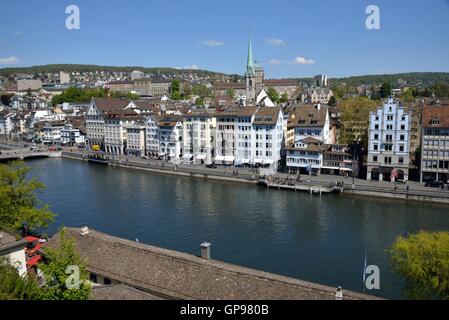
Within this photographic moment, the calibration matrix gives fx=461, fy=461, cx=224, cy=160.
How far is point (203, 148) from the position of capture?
61.1 m

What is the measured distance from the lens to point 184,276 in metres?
18.1

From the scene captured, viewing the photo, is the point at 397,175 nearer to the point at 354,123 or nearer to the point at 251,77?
the point at 354,123

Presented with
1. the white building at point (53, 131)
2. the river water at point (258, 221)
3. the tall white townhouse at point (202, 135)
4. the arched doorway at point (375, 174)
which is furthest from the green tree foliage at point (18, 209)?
the white building at point (53, 131)

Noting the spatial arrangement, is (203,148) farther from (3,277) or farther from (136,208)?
(3,277)

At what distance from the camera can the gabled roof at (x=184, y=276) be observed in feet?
54.4

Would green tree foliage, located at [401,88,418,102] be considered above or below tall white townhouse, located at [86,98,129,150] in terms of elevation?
above

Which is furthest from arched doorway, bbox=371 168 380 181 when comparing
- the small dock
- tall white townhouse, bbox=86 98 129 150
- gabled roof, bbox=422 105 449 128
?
tall white townhouse, bbox=86 98 129 150

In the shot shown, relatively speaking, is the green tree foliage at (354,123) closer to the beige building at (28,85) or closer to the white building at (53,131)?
the white building at (53,131)

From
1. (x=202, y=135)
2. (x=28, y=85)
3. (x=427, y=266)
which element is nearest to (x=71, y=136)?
(x=202, y=135)

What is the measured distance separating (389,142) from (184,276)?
33.6 m

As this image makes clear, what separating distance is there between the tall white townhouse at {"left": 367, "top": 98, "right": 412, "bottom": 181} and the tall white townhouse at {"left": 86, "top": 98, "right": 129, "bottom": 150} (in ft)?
151

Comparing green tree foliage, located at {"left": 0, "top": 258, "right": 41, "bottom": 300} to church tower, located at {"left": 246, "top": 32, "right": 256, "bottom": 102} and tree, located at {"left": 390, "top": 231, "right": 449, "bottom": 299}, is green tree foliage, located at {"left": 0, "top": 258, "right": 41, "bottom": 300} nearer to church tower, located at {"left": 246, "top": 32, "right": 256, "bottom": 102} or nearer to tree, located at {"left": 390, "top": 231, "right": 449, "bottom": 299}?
tree, located at {"left": 390, "top": 231, "right": 449, "bottom": 299}

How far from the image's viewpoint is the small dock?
43750 mm
